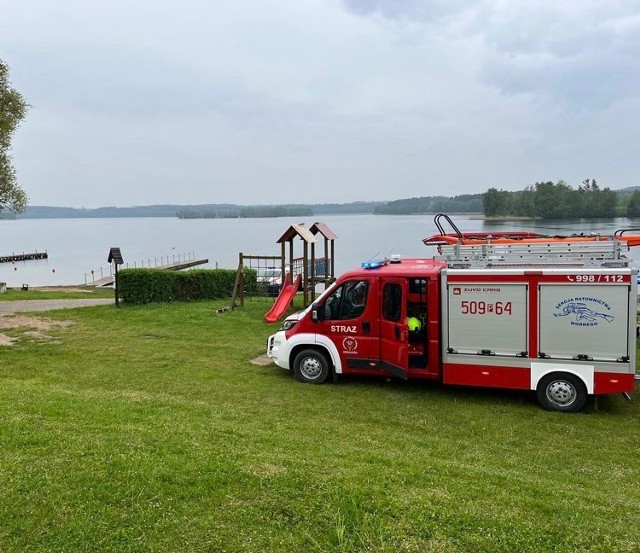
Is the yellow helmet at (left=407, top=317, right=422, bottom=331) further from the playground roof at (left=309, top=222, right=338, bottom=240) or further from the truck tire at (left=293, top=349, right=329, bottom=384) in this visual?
the playground roof at (left=309, top=222, right=338, bottom=240)

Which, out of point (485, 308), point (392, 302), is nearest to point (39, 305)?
point (392, 302)

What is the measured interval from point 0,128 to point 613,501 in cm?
2112

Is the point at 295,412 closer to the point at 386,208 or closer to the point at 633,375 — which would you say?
the point at 633,375

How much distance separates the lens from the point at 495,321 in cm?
850

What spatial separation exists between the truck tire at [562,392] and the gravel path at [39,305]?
17.0 m

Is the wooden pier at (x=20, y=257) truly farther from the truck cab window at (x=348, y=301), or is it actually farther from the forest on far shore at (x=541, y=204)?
the truck cab window at (x=348, y=301)

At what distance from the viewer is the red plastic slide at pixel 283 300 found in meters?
16.9

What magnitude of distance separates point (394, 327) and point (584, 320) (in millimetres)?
2879

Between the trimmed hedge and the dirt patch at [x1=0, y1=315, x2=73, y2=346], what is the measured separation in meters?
3.82

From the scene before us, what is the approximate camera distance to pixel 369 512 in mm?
3988

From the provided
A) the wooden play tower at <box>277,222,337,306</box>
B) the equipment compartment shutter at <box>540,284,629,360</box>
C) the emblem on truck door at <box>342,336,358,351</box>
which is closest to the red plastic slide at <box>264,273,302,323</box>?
the wooden play tower at <box>277,222,337,306</box>

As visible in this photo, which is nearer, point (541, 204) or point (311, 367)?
point (311, 367)

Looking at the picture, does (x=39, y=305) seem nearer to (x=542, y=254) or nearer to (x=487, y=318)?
(x=487, y=318)

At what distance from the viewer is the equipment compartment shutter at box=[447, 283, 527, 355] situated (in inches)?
330
